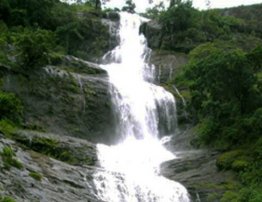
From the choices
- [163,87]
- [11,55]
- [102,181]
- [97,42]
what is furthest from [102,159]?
[97,42]

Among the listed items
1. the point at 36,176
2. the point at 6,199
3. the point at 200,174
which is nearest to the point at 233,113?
the point at 200,174

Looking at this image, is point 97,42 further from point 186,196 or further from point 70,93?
point 186,196

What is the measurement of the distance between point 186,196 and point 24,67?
497 inches

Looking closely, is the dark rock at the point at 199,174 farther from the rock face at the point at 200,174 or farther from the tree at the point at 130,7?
the tree at the point at 130,7

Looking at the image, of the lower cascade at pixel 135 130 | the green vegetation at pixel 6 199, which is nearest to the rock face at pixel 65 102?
the lower cascade at pixel 135 130

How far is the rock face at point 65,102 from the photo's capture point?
98.2ft

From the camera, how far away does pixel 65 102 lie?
31500mm

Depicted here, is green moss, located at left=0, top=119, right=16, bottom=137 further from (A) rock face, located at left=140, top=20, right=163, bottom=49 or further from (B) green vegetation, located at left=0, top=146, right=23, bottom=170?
(A) rock face, located at left=140, top=20, right=163, bottom=49

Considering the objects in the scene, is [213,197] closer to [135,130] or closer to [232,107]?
[232,107]

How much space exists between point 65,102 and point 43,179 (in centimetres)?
1158

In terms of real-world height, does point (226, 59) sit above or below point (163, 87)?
above

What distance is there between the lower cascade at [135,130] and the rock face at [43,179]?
2.66 ft

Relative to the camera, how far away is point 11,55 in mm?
31828

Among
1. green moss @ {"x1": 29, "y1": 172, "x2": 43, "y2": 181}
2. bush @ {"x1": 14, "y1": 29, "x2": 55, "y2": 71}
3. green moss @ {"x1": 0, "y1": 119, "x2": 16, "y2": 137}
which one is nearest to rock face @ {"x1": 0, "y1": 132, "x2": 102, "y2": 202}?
green moss @ {"x1": 29, "y1": 172, "x2": 43, "y2": 181}
